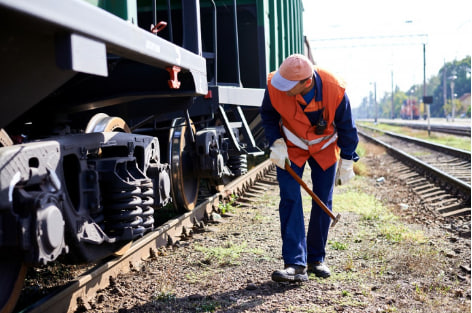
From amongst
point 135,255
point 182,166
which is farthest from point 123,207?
point 182,166

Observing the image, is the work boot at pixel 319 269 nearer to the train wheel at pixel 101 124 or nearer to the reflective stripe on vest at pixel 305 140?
Answer: the reflective stripe on vest at pixel 305 140

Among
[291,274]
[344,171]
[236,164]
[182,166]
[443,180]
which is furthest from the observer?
[443,180]

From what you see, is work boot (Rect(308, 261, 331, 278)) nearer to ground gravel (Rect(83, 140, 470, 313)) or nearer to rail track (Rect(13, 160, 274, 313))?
ground gravel (Rect(83, 140, 470, 313))

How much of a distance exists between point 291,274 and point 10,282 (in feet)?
6.41

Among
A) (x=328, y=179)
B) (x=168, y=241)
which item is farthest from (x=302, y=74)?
(x=168, y=241)

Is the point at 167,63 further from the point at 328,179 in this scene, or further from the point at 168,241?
the point at 168,241

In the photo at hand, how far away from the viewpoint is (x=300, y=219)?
4.05 meters

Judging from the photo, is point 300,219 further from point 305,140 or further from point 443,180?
point 443,180

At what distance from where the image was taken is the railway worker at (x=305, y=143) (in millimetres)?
3932

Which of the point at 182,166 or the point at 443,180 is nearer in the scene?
the point at 182,166

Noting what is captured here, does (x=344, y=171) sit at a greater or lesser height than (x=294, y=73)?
lesser

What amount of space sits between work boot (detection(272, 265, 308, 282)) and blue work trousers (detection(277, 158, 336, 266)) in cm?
4

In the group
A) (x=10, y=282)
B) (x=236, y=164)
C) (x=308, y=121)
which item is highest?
(x=308, y=121)

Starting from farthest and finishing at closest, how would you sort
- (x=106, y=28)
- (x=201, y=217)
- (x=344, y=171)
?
(x=201, y=217), (x=344, y=171), (x=106, y=28)
